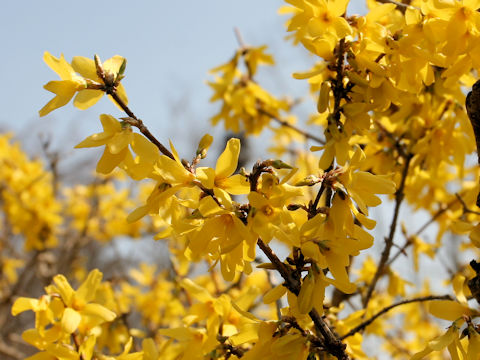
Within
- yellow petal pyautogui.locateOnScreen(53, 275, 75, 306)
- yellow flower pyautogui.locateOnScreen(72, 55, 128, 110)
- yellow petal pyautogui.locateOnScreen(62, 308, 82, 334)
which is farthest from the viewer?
yellow petal pyautogui.locateOnScreen(53, 275, 75, 306)

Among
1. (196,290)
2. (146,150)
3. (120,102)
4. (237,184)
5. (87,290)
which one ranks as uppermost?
(120,102)

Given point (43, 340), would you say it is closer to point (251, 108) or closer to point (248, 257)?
point (248, 257)

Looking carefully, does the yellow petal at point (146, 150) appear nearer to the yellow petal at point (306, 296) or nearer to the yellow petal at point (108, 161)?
the yellow petal at point (108, 161)

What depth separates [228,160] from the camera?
3.46 ft

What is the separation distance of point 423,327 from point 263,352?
376 cm

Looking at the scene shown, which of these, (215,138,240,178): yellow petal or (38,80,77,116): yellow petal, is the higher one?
(38,80,77,116): yellow petal

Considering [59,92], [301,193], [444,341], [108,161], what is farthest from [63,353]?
[444,341]

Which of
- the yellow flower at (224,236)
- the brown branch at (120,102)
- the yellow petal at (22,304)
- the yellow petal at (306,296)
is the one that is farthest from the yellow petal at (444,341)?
the yellow petal at (22,304)

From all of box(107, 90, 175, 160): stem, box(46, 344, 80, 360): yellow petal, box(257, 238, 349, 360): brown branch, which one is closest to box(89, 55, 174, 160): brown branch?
box(107, 90, 175, 160): stem

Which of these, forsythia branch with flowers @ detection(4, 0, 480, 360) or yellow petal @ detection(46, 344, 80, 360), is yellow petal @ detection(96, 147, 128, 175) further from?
yellow petal @ detection(46, 344, 80, 360)

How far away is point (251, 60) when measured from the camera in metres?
2.70

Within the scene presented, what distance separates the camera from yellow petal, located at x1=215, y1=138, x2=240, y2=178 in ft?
3.46

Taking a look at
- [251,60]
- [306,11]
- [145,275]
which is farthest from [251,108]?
[145,275]

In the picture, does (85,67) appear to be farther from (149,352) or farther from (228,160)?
(149,352)
